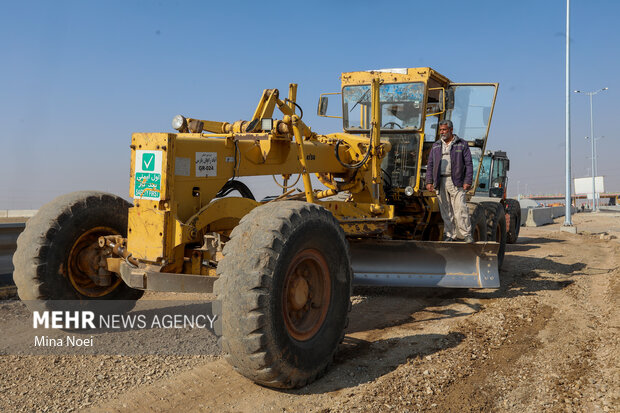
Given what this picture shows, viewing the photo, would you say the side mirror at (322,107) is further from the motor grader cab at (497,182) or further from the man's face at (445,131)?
the motor grader cab at (497,182)

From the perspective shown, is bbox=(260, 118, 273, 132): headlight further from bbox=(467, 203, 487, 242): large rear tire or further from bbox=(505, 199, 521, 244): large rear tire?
bbox=(505, 199, 521, 244): large rear tire

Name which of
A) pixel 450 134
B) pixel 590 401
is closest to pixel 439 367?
pixel 590 401

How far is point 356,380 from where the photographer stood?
13.8 feet

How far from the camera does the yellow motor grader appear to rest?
12.6 feet

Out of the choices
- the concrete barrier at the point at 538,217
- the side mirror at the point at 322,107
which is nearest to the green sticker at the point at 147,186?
the side mirror at the point at 322,107

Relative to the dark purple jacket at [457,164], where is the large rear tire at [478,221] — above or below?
below

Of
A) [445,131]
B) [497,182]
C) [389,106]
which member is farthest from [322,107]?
[497,182]

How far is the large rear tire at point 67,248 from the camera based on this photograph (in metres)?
4.93

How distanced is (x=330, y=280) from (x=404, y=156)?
3926 millimetres

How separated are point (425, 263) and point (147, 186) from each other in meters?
3.61

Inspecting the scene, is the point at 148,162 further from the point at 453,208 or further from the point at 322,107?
the point at 453,208

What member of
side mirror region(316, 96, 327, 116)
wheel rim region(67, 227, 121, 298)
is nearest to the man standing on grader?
side mirror region(316, 96, 327, 116)

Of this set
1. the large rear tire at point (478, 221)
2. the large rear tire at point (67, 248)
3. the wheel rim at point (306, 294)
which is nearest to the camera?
the wheel rim at point (306, 294)

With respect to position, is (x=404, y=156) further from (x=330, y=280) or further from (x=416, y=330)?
(x=330, y=280)
